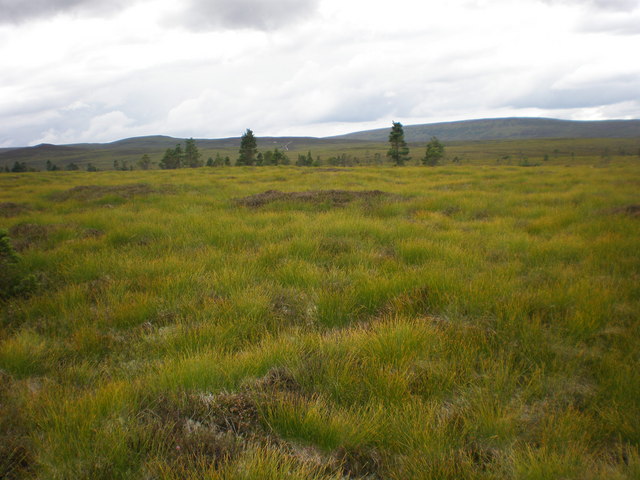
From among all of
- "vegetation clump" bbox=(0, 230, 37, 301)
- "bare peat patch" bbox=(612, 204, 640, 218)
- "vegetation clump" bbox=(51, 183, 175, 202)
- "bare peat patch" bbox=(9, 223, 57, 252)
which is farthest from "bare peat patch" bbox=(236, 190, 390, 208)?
"vegetation clump" bbox=(0, 230, 37, 301)

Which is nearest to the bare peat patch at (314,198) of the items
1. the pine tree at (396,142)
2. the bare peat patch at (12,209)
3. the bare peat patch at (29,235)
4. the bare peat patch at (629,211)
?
the bare peat patch at (29,235)

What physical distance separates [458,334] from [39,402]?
3337 mm

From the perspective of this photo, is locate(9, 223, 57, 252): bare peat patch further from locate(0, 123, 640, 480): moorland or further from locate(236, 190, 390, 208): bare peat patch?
locate(236, 190, 390, 208): bare peat patch

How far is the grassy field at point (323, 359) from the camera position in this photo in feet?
6.42

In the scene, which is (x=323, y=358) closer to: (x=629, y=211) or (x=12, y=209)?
(x=629, y=211)

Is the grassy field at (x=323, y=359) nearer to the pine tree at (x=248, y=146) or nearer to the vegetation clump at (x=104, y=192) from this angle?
the vegetation clump at (x=104, y=192)

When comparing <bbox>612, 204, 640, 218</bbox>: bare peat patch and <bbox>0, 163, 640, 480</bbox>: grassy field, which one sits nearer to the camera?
<bbox>0, 163, 640, 480</bbox>: grassy field

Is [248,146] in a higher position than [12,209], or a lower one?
higher

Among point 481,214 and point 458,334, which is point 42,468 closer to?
point 458,334

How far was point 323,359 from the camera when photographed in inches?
110

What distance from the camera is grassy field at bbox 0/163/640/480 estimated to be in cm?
196

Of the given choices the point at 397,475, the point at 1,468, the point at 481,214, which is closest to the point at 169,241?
the point at 1,468

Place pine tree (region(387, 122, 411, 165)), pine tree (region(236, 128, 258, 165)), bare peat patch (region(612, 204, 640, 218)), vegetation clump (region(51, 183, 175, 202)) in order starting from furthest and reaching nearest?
pine tree (region(236, 128, 258, 165)), pine tree (region(387, 122, 411, 165)), vegetation clump (region(51, 183, 175, 202)), bare peat patch (region(612, 204, 640, 218))

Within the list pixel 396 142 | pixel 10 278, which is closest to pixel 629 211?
pixel 10 278
